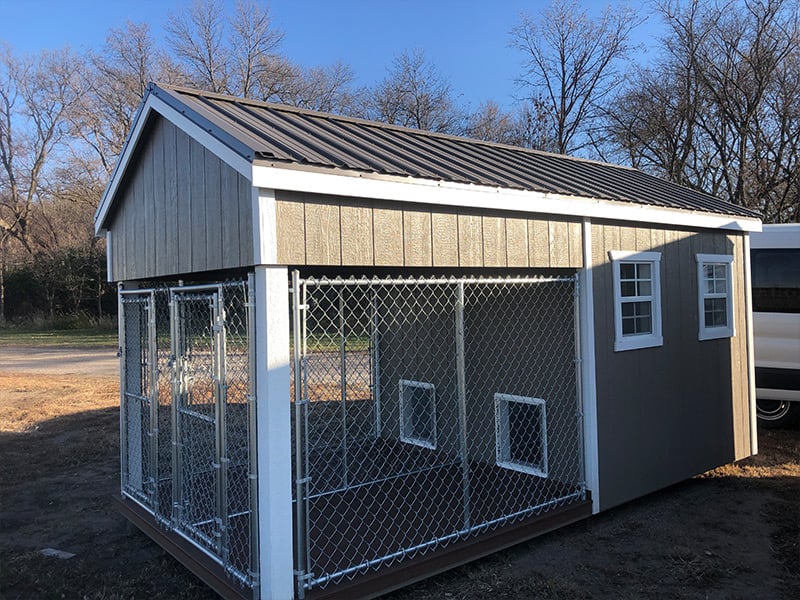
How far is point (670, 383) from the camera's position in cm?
545

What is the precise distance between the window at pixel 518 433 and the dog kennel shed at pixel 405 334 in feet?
0.08

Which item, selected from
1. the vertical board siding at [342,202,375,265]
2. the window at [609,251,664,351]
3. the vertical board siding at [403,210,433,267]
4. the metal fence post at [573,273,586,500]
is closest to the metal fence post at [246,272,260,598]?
the vertical board siding at [342,202,375,265]

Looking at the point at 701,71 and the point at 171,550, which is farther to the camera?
the point at 701,71

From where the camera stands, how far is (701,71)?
1742 centimetres

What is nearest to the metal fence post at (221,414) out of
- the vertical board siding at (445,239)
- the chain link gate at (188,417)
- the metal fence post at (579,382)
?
the chain link gate at (188,417)

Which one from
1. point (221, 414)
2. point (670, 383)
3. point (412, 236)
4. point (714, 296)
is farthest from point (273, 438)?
point (714, 296)

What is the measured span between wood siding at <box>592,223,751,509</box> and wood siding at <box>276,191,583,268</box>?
1.98 ft

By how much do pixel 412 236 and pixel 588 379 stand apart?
6.43ft

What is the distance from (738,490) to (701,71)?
15224 millimetres

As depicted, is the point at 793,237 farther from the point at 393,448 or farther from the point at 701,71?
the point at 701,71

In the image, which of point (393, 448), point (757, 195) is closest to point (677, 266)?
point (393, 448)

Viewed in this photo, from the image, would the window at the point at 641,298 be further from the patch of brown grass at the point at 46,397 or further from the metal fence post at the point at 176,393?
the patch of brown grass at the point at 46,397

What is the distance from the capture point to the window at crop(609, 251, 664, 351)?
515cm

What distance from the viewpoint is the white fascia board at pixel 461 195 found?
3080 millimetres
